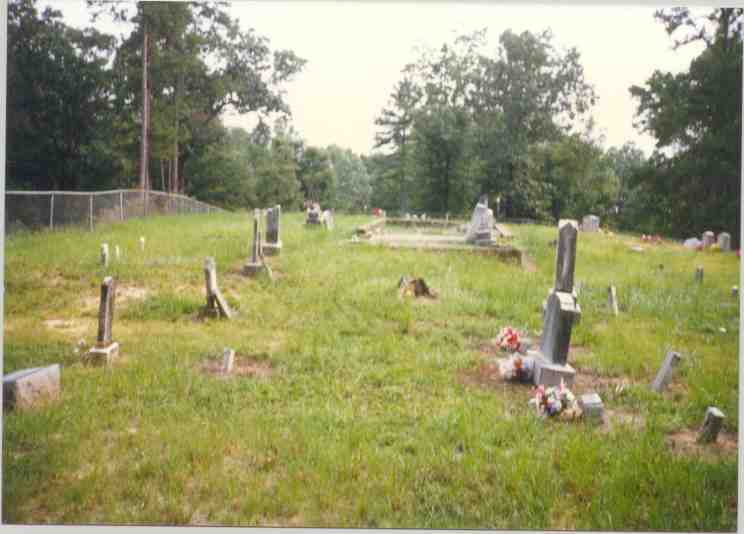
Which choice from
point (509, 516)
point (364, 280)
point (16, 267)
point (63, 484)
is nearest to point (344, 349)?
point (364, 280)

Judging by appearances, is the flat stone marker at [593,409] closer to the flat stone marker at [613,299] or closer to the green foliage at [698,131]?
the flat stone marker at [613,299]

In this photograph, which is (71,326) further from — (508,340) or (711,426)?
(711,426)

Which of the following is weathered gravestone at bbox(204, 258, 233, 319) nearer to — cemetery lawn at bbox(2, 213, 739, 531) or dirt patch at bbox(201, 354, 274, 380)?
cemetery lawn at bbox(2, 213, 739, 531)

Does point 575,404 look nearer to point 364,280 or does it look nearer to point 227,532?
point 364,280

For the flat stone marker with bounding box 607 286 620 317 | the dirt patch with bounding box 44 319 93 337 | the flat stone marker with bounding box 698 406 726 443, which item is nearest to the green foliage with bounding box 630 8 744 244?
the flat stone marker with bounding box 607 286 620 317

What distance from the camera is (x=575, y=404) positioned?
2973mm

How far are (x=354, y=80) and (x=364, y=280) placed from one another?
133cm

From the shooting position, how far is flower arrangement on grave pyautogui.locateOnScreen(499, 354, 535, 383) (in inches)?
128

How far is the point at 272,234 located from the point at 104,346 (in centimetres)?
150

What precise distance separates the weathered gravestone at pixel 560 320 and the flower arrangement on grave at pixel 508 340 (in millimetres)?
126

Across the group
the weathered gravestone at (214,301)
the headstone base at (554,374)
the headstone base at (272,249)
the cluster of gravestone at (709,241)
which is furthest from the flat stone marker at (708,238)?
the weathered gravestone at (214,301)

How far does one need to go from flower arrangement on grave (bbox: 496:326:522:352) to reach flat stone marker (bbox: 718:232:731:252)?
1324mm

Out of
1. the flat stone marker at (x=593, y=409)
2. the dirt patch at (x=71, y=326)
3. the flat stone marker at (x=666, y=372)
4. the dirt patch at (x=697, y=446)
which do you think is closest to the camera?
the dirt patch at (x=697, y=446)

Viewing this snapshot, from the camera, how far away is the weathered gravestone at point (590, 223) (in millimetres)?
3723
